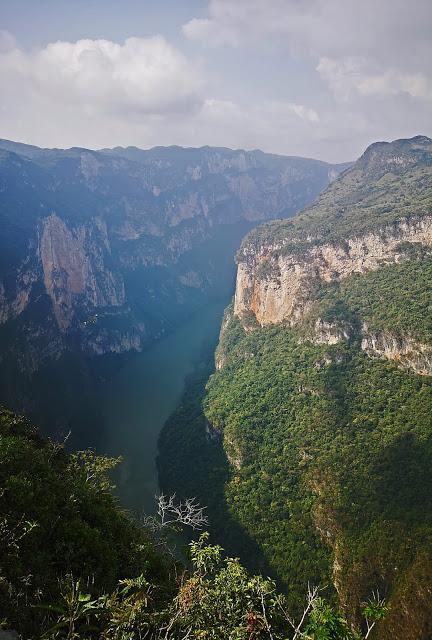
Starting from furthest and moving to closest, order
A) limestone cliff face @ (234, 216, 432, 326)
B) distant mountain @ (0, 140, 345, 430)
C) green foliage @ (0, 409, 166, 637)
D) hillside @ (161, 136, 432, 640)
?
1. distant mountain @ (0, 140, 345, 430)
2. limestone cliff face @ (234, 216, 432, 326)
3. hillside @ (161, 136, 432, 640)
4. green foliage @ (0, 409, 166, 637)

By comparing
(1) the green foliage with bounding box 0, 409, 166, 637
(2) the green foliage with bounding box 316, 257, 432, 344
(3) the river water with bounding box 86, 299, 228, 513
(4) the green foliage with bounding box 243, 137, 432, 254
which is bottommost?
(3) the river water with bounding box 86, 299, 228, 513

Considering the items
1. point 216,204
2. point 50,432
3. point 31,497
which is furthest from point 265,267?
point 216,204

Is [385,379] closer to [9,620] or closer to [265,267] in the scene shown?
[265,267]

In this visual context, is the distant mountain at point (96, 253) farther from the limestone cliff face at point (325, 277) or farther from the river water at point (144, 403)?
the limestone cliff face at point (325, 277)

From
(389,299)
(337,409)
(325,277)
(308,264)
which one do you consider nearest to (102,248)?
(308,264)

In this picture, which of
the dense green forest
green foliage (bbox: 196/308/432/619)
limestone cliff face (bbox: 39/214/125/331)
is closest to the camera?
the dense green forest

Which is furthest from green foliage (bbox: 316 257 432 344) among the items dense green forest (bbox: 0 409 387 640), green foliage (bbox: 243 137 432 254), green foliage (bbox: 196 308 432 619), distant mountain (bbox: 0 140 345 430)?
distant mountain (bbox: 0 140 345 430)

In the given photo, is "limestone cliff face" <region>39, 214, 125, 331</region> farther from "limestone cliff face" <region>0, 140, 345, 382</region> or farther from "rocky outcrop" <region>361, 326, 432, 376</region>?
"rocky outcrop" <region>361, 326, 432, 376</region>

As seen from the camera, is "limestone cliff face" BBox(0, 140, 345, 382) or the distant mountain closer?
the distant mountain
